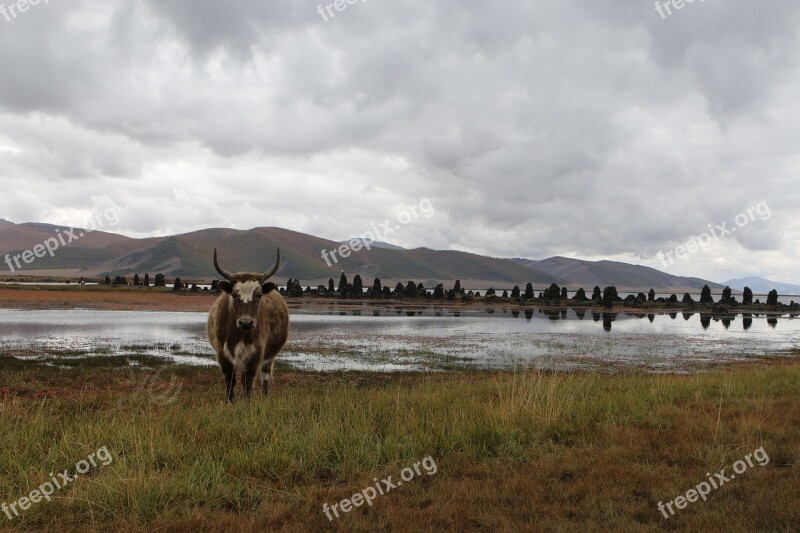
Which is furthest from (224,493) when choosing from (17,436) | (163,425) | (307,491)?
(17,436)

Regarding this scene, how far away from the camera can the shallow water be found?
22484 millimetres

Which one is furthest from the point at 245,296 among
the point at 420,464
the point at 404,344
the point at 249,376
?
the point at 404,344

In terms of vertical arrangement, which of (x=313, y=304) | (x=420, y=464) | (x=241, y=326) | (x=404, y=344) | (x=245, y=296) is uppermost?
(x=245, y=296)

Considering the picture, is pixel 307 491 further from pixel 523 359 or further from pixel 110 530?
pixel 523 359

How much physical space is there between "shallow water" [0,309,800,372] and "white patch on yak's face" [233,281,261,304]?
1050 centimetres

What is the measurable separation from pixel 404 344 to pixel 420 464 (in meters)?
23.5

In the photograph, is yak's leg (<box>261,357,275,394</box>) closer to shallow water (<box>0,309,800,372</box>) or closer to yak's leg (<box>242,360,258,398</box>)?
yak's leg (<box>242,360,258,398</box>)

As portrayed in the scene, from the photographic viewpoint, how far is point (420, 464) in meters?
6.22

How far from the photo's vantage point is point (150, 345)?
26.1m

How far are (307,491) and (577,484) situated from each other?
2.90m

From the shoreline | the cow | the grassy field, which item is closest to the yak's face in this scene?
the cow

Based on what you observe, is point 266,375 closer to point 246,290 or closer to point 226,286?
point 226,286

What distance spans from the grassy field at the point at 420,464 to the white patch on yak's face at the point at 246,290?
8.04 feet

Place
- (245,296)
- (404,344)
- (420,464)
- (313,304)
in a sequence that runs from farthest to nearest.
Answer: (313,304) → (404,344) → (245,296) → (420,464)
